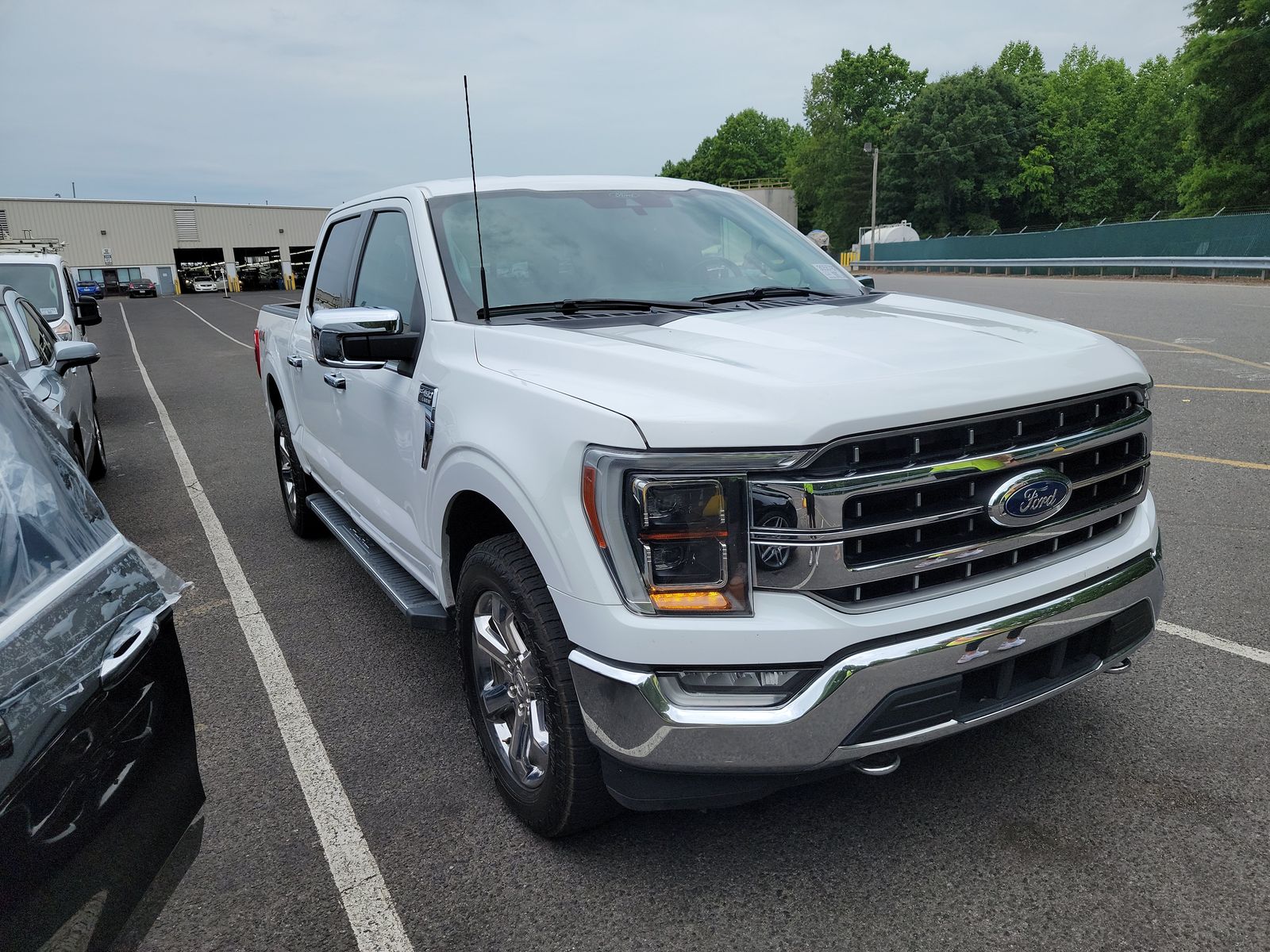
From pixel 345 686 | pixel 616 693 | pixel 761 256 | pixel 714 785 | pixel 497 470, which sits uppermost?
pixel 761 256

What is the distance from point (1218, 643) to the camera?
372cm

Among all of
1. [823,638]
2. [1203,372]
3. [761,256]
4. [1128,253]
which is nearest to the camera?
[823,638]

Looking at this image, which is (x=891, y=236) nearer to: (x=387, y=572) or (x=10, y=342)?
(x=10, y=342)

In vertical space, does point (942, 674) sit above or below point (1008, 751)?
above

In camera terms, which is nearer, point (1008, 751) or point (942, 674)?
point (942, 674)

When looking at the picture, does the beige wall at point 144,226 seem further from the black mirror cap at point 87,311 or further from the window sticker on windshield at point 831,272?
the window sticker on windshield at point 831,272

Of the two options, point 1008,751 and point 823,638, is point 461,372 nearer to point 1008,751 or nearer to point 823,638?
point 823,638

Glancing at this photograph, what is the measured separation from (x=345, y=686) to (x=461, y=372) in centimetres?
168

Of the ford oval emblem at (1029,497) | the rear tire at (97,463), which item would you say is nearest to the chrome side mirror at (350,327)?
the ford oval emblem at (1029,497)

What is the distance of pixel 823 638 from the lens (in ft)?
6.87

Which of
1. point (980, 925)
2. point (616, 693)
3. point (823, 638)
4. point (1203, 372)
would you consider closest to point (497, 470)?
point (616, 693)

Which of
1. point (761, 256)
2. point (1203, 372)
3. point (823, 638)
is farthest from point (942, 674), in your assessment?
point (1203, 372)

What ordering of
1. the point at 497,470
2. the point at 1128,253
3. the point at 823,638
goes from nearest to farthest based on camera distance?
the point at 823,638
the point at 497,470
the point at 1128,253

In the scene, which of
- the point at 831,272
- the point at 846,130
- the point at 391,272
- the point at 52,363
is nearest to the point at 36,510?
the point at 391,272
